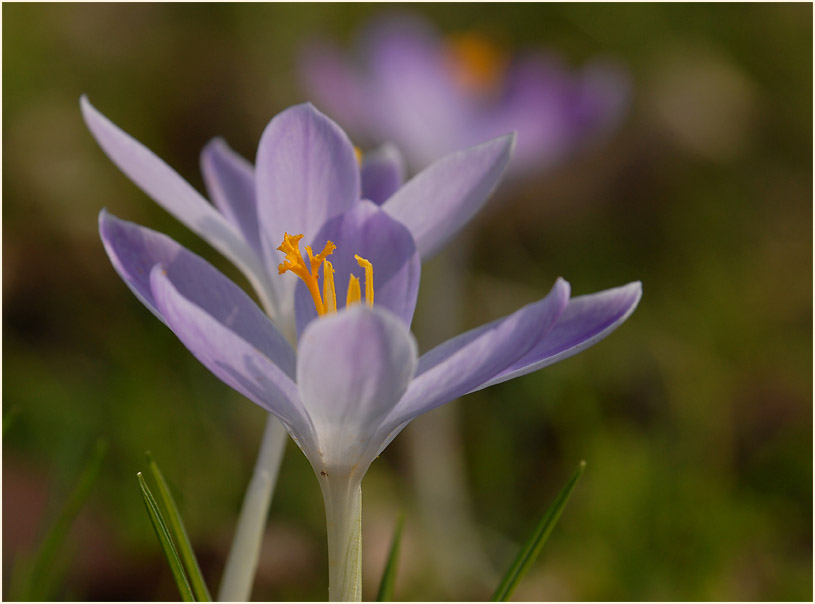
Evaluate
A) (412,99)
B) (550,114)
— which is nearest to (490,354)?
(550,114)

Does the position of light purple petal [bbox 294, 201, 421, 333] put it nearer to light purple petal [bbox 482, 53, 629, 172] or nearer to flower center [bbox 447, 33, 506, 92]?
light purple petal [bbox 482, 53, 629, 172]

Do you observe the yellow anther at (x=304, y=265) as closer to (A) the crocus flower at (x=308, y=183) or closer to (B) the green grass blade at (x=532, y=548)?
(A) the crocus flower at (x=308, y=183)

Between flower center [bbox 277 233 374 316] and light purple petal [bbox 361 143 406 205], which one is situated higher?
light purple petal [bbox 361 143 406 205]

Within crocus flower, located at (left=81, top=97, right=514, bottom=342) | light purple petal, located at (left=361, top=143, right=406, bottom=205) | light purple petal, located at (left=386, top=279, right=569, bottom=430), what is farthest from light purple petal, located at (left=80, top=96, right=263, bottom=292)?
light purple petal, located at (left=386, top=279, right=569, bottom=430)

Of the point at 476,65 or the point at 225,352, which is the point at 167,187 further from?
the point at 476,65

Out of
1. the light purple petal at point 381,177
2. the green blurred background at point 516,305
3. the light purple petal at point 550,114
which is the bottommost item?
the green blurred background at point 516,305

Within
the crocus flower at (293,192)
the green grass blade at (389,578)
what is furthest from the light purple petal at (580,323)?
the green grass blade at (389,578)
